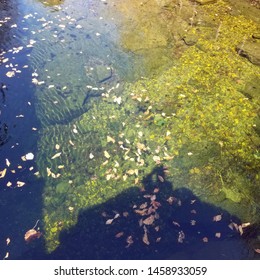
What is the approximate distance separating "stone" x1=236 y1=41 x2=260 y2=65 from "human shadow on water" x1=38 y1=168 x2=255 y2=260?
18.3 feet

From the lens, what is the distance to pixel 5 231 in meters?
4.54

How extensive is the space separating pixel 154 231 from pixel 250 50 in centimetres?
706

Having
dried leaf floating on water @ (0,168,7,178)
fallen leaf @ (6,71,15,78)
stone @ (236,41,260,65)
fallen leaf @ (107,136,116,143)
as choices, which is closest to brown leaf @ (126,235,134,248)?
fallen leaf @ (107,136,116,143)

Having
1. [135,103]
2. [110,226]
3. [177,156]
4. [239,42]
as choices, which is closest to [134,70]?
[135,103]

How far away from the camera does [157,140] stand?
5.97 metres

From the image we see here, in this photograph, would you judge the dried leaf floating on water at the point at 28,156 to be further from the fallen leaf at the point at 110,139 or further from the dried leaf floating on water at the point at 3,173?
A: the fallen leaf at the point at 110,139

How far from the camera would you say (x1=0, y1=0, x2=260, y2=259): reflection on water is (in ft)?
15.4

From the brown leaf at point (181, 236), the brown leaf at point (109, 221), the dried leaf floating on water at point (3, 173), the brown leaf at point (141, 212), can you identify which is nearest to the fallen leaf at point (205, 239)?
the brown leaf at point (181, 236)

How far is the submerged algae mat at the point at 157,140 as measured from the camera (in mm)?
5105

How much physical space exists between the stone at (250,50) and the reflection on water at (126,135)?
243 mm

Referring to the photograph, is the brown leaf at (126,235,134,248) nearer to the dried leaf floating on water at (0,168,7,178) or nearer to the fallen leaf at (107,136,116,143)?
the fallen leaf at (107,136,116,143)

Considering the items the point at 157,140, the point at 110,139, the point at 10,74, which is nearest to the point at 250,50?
the point at 157,140

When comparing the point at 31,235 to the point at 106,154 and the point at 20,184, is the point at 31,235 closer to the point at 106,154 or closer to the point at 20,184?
the point at 20,184

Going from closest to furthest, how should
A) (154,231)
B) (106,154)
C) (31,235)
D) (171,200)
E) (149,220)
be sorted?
(31,235), (154,231), (149,220), (171,200), (106,154)
